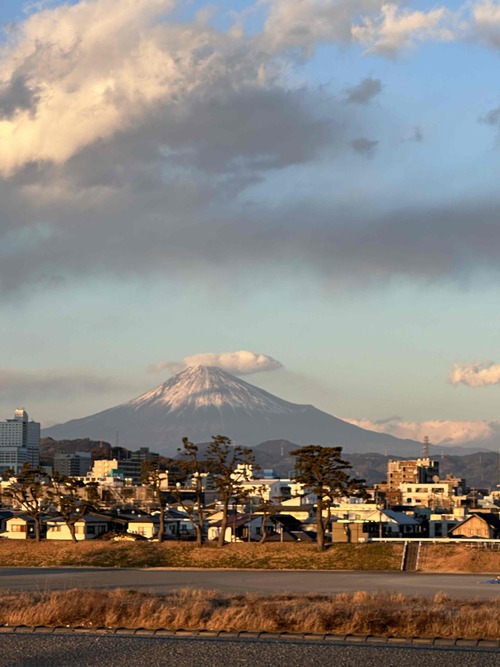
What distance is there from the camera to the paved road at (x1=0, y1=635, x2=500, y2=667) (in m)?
18.1

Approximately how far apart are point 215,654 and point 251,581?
25.3 m

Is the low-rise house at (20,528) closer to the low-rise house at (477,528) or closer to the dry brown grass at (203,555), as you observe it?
the dry brown grass at (203,555)

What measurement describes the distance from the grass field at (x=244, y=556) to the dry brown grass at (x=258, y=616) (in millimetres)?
27068

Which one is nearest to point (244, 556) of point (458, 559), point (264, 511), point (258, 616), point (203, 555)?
point (203, 555)

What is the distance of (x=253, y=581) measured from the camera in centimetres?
4369

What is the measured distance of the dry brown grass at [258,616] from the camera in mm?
21844

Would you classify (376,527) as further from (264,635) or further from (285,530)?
(264,635)

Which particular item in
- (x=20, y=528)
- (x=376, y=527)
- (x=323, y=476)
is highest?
(x=323, y=476)

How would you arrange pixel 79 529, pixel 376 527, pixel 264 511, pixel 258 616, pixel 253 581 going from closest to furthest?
pixel 258 616 < pixel 253 581 < pixel 264 511 < pixel 376 527 < pixel 79 529

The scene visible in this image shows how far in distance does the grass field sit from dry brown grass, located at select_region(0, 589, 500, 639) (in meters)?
27.1

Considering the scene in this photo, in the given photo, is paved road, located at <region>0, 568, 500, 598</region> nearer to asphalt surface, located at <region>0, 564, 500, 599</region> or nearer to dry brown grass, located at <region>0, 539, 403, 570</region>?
asphalt surface, located at <region>0, 564, 500, 599</region>

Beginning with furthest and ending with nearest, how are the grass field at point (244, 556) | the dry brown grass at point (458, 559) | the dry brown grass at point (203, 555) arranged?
1. the dry brown grass at point (203, 555)
2. the grass field at point (244, 556)
3. the dry brown grass at point (458, 559)

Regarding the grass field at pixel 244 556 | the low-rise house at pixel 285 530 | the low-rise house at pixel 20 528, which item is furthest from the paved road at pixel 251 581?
the low-rise house at pixel 20 528

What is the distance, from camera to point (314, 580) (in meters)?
44.4
